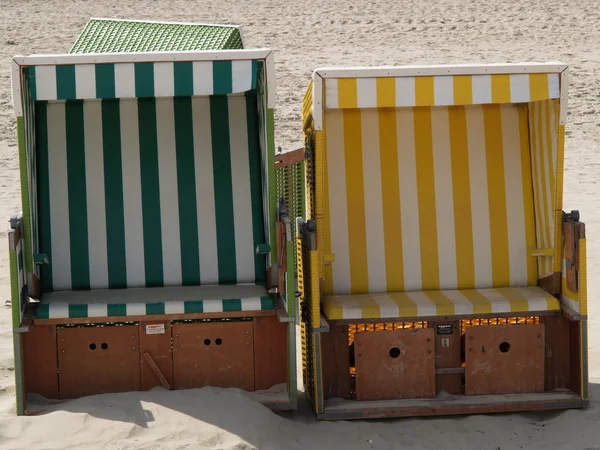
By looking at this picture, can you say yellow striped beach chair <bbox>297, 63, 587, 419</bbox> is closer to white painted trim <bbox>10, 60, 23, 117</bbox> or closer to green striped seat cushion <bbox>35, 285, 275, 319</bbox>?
green striped seat cushion <bbox>35, 285, 275, 319</bbox>

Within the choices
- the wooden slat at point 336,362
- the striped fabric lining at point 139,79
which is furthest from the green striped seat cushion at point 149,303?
the striped fabric lining at point 139,79

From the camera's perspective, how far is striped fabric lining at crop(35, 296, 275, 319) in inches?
195

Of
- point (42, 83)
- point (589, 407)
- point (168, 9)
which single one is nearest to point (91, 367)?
point (42, 83)

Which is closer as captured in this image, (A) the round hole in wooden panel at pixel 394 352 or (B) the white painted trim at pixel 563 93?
(B) the white painted trim at pixel 563 93

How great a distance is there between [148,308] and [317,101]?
4.85ft

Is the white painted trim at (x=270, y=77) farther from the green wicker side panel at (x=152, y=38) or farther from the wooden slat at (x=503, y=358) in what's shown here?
the wooden slat at (x=503, y=358)

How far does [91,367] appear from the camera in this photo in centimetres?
510

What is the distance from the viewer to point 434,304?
16.8ft

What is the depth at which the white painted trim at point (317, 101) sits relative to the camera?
4.79 m

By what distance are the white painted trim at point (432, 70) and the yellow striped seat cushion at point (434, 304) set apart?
1.29 meters

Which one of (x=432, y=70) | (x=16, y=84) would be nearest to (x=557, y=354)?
(x=432, y=70)

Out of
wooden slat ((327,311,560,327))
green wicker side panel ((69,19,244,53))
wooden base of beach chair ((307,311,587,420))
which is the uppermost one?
green wicker side panel ((69,19,244,53))

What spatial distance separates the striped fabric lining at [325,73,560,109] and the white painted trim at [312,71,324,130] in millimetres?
37

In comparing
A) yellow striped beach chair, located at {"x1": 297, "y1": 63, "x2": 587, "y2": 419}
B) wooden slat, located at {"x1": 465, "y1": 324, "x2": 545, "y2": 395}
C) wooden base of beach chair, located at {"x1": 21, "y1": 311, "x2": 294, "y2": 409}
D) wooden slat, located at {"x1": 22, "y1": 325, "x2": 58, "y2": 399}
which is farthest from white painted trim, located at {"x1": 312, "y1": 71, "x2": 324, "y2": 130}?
wooden slat, located at {"x1": 22, "y1": 325, "x2": 58, "y2": 399}
